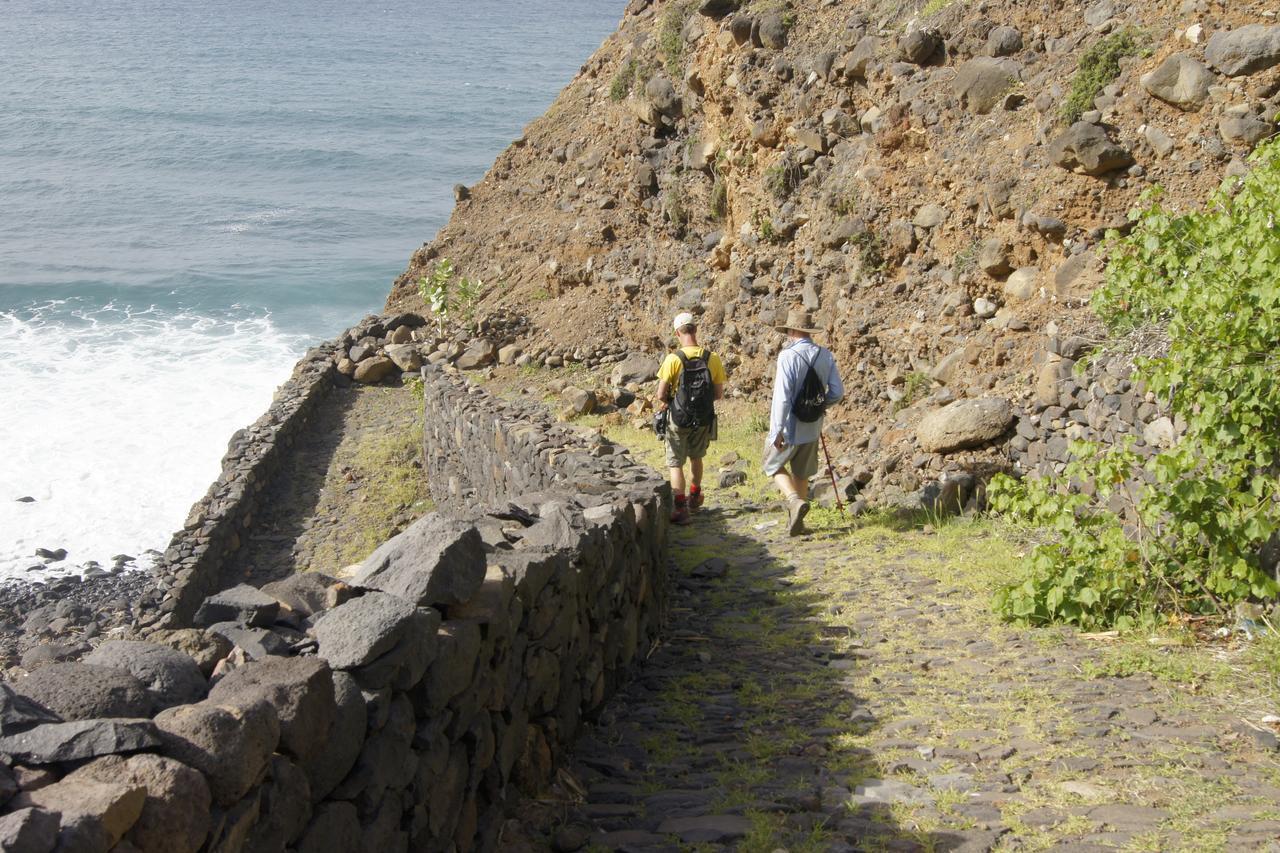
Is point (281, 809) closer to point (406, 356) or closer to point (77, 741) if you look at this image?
point (77, 741)

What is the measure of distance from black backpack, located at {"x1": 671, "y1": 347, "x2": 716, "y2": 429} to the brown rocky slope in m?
1.65

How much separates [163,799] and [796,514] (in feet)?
22.6

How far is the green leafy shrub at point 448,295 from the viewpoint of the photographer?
2169cm

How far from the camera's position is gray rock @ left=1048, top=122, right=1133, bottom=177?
1057 cm

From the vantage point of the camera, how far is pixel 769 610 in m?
7.65

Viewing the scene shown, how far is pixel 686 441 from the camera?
9828 millimetres

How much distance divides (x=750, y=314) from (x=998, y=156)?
4.35 meters

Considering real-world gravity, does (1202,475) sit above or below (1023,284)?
below

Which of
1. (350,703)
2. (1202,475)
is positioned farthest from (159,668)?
(1202,475)

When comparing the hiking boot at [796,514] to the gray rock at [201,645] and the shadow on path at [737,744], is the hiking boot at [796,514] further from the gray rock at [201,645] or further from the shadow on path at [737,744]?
the gray rock at [201,645]

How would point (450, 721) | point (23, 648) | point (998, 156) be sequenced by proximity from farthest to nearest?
point (23, 648) → point (998, 156) → point (450, 721)

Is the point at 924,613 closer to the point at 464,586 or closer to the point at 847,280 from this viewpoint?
the point at 464,586

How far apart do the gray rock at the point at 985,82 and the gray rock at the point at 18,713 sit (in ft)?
37.8

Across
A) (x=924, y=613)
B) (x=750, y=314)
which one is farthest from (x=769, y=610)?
(x=750, y=314)
